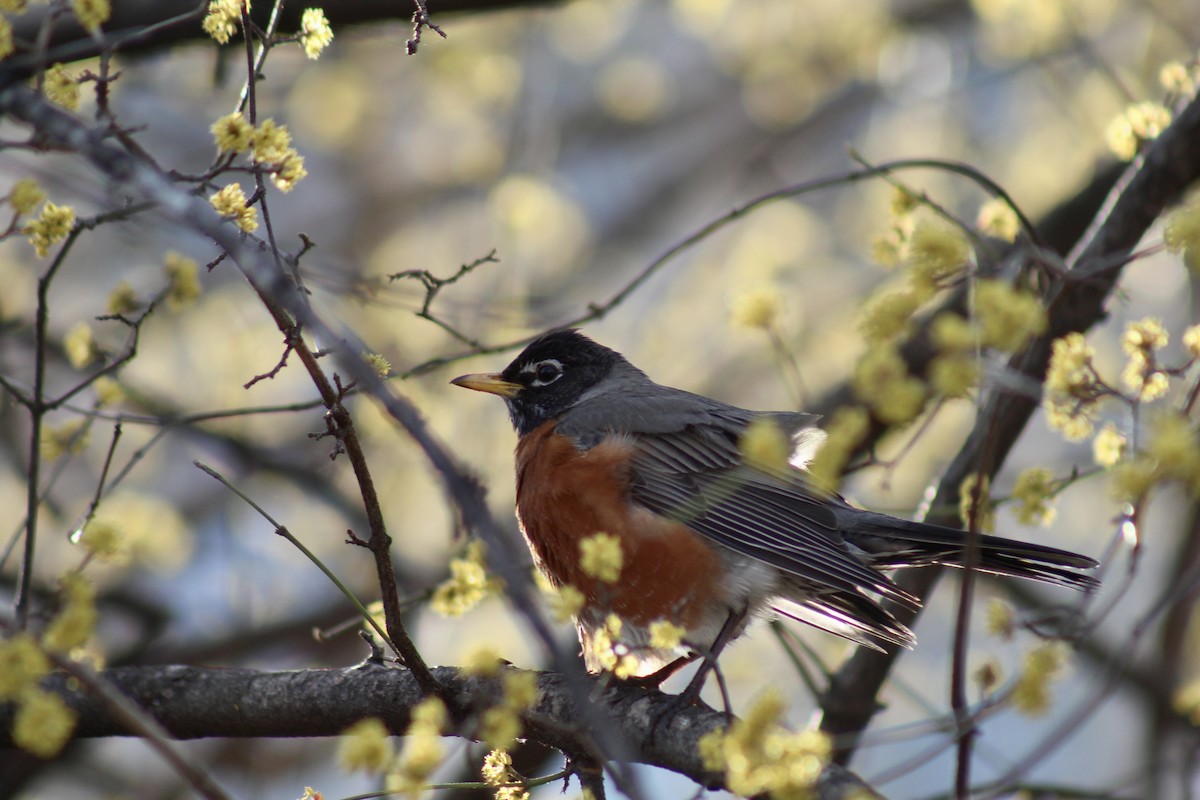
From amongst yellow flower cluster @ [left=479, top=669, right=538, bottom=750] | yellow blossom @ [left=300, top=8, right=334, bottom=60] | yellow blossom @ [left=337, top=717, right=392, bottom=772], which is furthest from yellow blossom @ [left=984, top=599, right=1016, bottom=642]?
yellow blossom @ [left=300, top=8, right=334, bottom=60]

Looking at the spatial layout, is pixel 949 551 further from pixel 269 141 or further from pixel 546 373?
pixel 269 141

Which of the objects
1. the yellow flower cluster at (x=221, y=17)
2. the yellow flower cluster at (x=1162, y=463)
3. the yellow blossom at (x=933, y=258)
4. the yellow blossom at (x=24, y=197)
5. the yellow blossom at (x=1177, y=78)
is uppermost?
the yellow blossom at (x=1177, y=78)

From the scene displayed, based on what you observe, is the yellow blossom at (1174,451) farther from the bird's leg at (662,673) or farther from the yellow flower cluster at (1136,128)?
the bird's leg at (662,673)

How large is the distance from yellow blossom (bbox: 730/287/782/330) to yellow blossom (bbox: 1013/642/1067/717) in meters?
1.53

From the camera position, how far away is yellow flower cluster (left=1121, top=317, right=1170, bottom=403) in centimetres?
206

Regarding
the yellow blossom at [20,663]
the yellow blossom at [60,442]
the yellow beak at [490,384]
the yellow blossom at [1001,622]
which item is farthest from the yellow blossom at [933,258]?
the yellow beak at [490,384]

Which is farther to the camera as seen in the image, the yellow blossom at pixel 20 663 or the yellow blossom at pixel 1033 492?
the yellow blossom at pixel 1033 492

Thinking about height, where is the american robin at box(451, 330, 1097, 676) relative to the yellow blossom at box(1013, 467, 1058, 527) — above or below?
above

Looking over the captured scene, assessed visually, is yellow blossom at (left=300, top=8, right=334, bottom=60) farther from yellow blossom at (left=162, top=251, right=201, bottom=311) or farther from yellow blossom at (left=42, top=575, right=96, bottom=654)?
yellow blossom at (left=42, top=575, right=96, bottom=654)

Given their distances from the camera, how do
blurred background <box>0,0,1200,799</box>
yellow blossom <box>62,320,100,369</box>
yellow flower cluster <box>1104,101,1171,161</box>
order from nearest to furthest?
yellow blossom <box>62,320,100,369</box>, yellow flower cluster <box>1104,101,1171,161</box>, blurred background <box>0,0,1200,799</box>

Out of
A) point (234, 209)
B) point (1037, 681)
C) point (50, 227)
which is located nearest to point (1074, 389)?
point (1037, 681)

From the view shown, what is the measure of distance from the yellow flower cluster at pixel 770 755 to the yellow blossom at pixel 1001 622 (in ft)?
1.37

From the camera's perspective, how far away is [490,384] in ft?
14.6

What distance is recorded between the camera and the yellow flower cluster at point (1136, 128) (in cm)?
323
